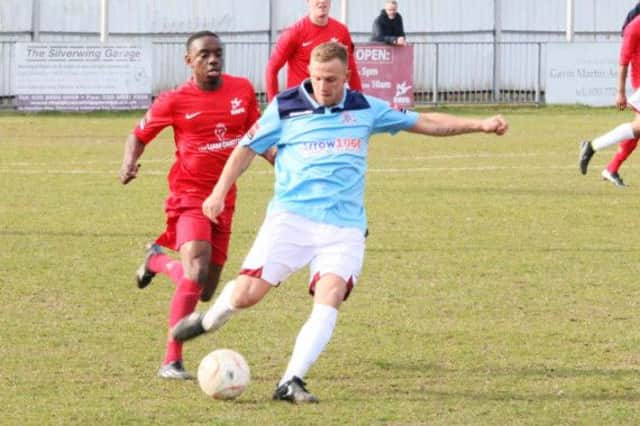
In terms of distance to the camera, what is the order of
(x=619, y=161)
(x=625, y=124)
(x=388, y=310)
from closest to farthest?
(x=388, y=310) < (x=625, y=124) < (x=619, y=161)

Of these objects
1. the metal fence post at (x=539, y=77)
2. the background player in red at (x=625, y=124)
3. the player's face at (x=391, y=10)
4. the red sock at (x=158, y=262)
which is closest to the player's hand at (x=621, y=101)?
the background player in red at (x=625, y=124)

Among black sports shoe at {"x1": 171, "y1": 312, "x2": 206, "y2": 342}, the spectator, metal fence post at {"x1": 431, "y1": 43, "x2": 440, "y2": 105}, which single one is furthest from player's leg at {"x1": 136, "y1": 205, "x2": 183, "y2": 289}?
metal fence post at {"x1": 431, "y1": 43, "x2": 440, "y2": 105}

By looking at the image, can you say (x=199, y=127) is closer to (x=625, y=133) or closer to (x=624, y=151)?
(x=625, y=133)

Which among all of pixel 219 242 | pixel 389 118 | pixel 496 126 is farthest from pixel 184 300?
pixel 496 126

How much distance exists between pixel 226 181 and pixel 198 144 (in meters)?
1.10

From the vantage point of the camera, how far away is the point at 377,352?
8922mm

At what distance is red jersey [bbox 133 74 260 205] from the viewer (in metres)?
8.61

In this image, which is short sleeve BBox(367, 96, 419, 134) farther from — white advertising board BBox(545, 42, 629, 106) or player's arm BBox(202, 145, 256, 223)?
white advertising board BBox(545, 42, 629, 106)

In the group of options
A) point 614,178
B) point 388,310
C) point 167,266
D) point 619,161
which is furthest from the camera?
point 614,178

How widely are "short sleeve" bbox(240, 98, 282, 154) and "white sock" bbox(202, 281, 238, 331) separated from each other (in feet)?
2.36

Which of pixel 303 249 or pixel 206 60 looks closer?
pixel 303 249

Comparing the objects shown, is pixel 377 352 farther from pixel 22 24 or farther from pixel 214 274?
pixel 22 24

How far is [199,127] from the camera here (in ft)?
28.3

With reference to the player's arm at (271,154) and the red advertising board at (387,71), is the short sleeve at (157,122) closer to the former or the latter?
the player's arm at (271,154)
